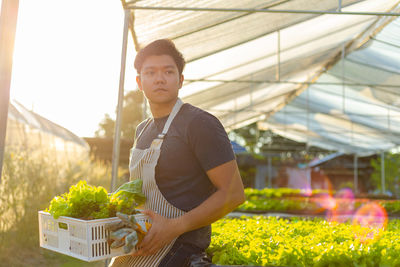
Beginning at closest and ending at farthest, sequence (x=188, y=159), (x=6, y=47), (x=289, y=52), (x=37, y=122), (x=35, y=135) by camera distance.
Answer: (x=188, y=159)
(x=6, y=47)
(x=37, y=122)
(x=35, y=135)
(x=289, y=52)

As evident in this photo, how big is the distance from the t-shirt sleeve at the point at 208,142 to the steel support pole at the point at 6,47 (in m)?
0.96

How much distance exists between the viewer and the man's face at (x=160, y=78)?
1988 millimetres

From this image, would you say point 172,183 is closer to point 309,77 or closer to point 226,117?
point 309,77

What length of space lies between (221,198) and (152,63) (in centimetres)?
69

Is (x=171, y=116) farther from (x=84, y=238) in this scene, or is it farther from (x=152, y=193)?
(x=84, y=238)

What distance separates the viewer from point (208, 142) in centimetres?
178

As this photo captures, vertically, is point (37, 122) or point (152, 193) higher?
point (37, 122)

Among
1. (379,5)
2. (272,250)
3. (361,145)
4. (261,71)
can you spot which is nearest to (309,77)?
(261,71)

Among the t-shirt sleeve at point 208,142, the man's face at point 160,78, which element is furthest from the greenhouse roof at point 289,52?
the t-shirt sleeve at point 208,142

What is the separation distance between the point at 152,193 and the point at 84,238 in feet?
1.24

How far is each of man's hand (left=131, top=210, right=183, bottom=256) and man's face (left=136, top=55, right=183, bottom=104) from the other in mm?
534

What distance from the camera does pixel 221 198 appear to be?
176cm

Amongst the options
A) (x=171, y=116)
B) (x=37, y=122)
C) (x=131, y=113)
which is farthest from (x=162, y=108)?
(x=131, y=113)

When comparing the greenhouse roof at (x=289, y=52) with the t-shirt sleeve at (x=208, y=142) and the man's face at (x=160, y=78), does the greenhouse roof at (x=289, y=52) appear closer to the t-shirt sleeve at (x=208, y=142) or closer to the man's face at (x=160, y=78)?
the man's face at (x=160, y=78)
